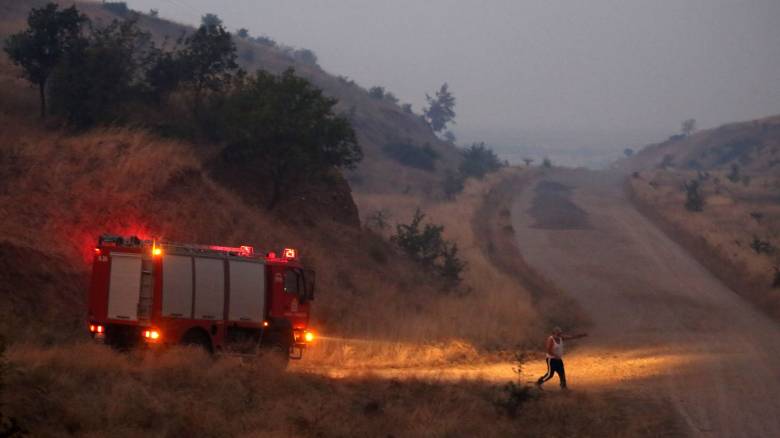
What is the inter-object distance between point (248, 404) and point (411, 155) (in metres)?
73.8

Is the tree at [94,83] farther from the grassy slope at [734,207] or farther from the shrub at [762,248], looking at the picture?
the shrub at [762,248]

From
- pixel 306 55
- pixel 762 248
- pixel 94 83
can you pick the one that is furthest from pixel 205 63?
pixel 306 55

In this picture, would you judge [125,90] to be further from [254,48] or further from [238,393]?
[254,48]

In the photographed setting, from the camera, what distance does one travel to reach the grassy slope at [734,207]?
44.6 meters

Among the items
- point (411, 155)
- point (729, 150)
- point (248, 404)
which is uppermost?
point (729, 150)

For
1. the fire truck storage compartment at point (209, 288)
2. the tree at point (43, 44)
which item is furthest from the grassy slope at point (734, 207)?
the tree at point (43, 44)

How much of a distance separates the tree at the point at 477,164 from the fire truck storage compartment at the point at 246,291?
67.7 m

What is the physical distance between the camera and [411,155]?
290 feet

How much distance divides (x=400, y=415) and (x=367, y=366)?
23.2 ft

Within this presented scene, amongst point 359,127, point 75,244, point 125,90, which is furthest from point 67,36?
point 359,127

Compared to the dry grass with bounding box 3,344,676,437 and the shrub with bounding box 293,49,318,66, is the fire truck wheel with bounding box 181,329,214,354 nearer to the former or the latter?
the dry grass with bounding box 3,344,676,437

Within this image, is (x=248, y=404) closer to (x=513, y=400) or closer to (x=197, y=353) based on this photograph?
(x=197, y=353)

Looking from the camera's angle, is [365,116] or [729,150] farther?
[729,150]

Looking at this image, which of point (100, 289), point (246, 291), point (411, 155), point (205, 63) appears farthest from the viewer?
point (411, 155)
